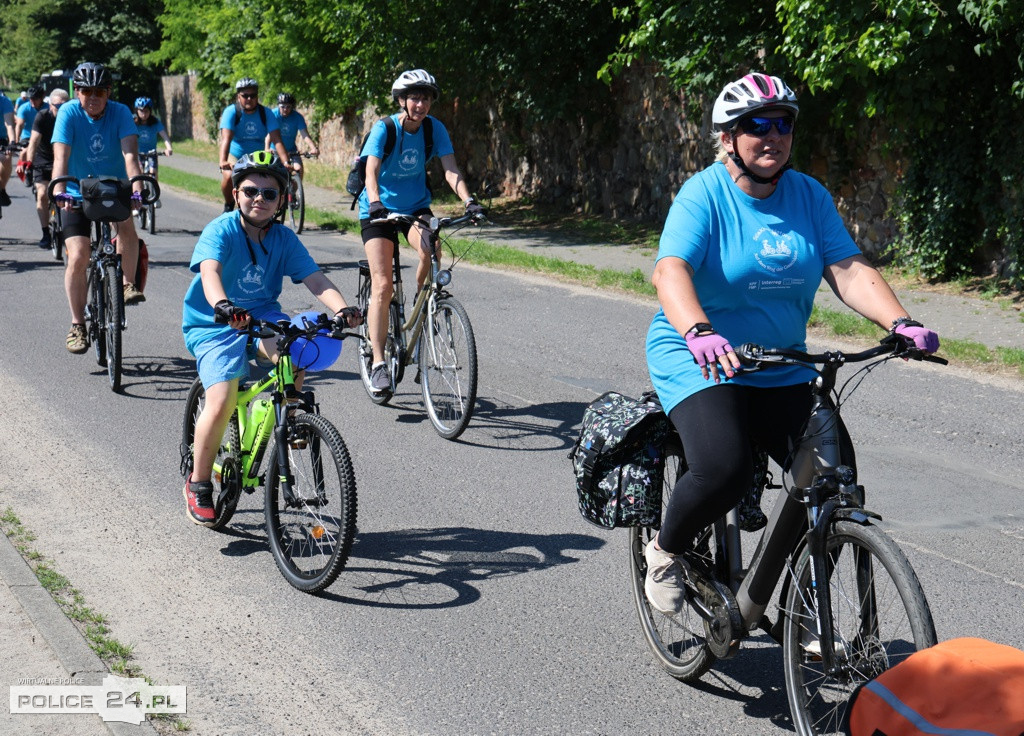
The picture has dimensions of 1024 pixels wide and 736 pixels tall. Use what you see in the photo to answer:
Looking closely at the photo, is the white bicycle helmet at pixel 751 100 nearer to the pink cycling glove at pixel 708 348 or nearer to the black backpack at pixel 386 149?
the pink cycling glove at pixel 708 348

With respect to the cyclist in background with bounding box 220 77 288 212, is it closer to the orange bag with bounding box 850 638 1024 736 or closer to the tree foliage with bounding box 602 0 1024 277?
the tree foliage with bounding box 602 0 1024 277

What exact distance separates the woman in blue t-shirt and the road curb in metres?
1.94

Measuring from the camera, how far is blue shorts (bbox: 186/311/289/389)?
5.35 metres

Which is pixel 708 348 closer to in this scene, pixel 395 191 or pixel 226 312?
pixel 226 312

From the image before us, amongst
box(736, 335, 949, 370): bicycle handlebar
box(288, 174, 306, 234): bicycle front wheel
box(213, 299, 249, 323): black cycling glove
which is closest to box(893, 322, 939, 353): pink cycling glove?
box(736, 335, 949, 370): bicycle handlebar

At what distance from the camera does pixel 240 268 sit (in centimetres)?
554

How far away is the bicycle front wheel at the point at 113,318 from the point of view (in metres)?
8.67

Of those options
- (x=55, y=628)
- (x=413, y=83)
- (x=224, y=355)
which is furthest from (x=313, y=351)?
(x=413, y=83)

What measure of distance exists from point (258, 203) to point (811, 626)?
3.10 m

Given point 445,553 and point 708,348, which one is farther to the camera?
point 445,553

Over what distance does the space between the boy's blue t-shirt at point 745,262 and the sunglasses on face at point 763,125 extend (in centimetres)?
17

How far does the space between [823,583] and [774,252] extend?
3.36ft

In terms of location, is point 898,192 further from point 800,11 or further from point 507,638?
point 507,638

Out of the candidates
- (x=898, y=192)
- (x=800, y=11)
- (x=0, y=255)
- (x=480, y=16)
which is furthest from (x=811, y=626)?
(x=480, y=16)
